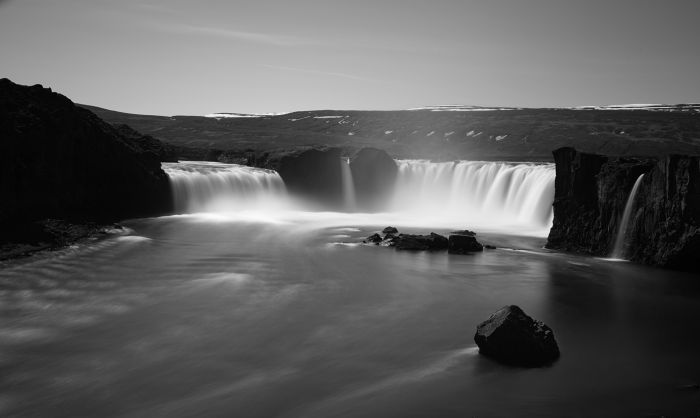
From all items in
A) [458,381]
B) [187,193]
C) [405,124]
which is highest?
[405,124]

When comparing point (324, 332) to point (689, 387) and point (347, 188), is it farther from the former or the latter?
point (347, 188)

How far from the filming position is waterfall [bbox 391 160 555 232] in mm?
36344

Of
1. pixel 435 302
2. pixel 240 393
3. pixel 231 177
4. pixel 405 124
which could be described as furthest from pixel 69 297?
pixel 405 124

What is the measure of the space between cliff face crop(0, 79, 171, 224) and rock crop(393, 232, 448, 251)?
1649 centimetres

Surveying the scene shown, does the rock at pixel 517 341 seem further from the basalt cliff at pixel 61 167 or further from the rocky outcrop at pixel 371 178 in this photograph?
the rocky outcrop at pixel 371 178

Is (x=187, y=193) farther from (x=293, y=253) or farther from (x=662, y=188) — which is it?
(x=662, y=188)

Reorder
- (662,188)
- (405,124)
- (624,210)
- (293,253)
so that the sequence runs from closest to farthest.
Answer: (662,188), (624,210), (293,253), (405,124)

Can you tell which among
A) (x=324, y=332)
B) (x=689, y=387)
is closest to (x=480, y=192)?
(x=324, y=332)

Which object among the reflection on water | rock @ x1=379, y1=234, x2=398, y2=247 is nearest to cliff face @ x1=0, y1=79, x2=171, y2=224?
the reflection on water

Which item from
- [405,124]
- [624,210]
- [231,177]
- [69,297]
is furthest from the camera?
[405,124]

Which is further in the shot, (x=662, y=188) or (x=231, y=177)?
(x=231, y=177)

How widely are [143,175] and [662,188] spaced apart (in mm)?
28047

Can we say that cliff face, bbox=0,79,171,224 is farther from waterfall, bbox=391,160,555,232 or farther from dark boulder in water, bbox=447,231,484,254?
waterfall, bbox=391,160,555,232

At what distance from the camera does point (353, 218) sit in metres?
41.3
